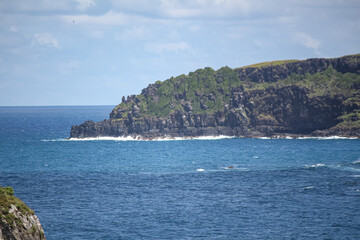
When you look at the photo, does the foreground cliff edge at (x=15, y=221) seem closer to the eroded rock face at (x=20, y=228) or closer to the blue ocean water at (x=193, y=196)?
the eroded rock face at (x=20, y=228)

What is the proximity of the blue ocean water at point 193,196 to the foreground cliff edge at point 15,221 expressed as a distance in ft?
78.0

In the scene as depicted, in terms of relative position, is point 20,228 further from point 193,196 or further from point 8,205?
point 193,196

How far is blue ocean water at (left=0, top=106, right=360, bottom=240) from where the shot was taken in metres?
86.1

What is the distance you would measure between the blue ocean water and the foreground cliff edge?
23.8 m

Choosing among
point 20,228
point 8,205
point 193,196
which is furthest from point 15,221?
point 193,196

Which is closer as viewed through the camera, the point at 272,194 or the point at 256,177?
the point at 272,194

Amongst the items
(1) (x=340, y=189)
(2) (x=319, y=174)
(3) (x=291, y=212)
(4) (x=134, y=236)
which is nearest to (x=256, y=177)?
(2) (x=319, y=174)

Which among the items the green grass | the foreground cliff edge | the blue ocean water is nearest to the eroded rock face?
the foreground cliff edge

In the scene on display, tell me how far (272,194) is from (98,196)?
39905 mm

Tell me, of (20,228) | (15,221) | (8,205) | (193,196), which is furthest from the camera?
(193,196)

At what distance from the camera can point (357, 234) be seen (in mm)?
81875

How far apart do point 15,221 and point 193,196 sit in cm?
6256

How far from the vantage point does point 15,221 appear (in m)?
56.1

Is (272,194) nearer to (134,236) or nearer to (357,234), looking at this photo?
(357,234)
